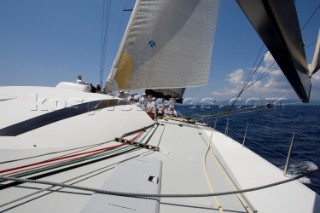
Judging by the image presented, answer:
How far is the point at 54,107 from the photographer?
10.7 feet

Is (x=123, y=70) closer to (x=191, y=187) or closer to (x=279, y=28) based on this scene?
(x=191, y=187)

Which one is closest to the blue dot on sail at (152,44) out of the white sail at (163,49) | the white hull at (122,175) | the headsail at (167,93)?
the white sail at (163,49)

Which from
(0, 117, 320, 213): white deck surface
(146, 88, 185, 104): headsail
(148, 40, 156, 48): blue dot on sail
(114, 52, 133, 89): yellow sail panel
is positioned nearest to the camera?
(0, 117, 320, 213): white deck surface

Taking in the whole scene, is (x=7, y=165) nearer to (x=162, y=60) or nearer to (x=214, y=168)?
(x=214, y=168)

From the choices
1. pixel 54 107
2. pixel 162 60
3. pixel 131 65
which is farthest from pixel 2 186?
pixel 162 60

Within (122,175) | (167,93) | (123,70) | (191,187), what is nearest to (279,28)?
(191,187)

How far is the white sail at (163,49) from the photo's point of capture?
6.33 metres

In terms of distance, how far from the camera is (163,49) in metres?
6.68

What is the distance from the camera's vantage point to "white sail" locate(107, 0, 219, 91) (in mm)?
6332

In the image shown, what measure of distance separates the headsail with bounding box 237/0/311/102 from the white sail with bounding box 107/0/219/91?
5.29 metres

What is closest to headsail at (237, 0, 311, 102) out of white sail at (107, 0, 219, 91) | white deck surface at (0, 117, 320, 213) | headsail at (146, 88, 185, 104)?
white deck surface at (0, 117, 320, 213)

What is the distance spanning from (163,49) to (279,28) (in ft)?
19.0

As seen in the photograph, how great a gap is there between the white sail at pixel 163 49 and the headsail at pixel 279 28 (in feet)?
17.4

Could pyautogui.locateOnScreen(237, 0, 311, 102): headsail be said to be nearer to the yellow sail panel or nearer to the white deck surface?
the white deck surface
